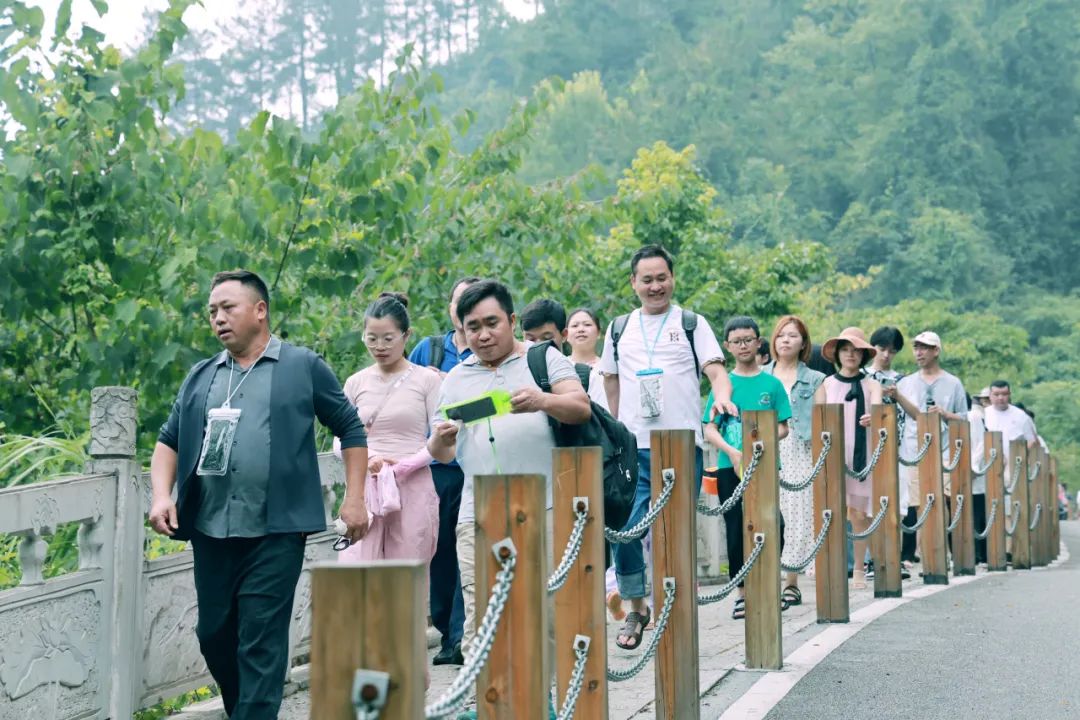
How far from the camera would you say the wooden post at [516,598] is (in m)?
3.91

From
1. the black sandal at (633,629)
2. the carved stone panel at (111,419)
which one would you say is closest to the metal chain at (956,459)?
the black sandal at (633,629)

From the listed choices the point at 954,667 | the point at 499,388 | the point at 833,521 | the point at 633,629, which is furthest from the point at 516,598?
the point at 833,521

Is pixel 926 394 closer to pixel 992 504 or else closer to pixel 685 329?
pixel 992 504

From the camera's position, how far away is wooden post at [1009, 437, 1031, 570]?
15617mm

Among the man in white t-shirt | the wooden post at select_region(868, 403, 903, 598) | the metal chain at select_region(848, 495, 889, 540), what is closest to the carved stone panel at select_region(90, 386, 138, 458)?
the man in white t-shirt

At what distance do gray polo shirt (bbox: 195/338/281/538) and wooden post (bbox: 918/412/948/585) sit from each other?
6957 millimetres

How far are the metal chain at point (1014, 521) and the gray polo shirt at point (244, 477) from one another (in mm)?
11122

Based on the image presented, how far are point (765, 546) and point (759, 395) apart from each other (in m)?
2.18

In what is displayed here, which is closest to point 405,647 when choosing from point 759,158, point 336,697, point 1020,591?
point 336,697

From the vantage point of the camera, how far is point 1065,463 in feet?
160

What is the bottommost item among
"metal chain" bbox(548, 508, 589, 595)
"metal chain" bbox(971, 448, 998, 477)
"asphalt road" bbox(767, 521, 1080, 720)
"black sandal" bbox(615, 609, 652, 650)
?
"asphalt road" bbox(767, 521, 1080, 720)

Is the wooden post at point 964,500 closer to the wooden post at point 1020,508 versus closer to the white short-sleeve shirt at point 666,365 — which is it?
the wooden post at point 1020,508

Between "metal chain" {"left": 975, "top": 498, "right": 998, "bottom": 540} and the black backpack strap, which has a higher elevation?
the black backpack strap

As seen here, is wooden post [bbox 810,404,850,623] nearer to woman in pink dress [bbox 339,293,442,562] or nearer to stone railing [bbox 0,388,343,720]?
woman in pink dress [bbox 339,293,442,562]
